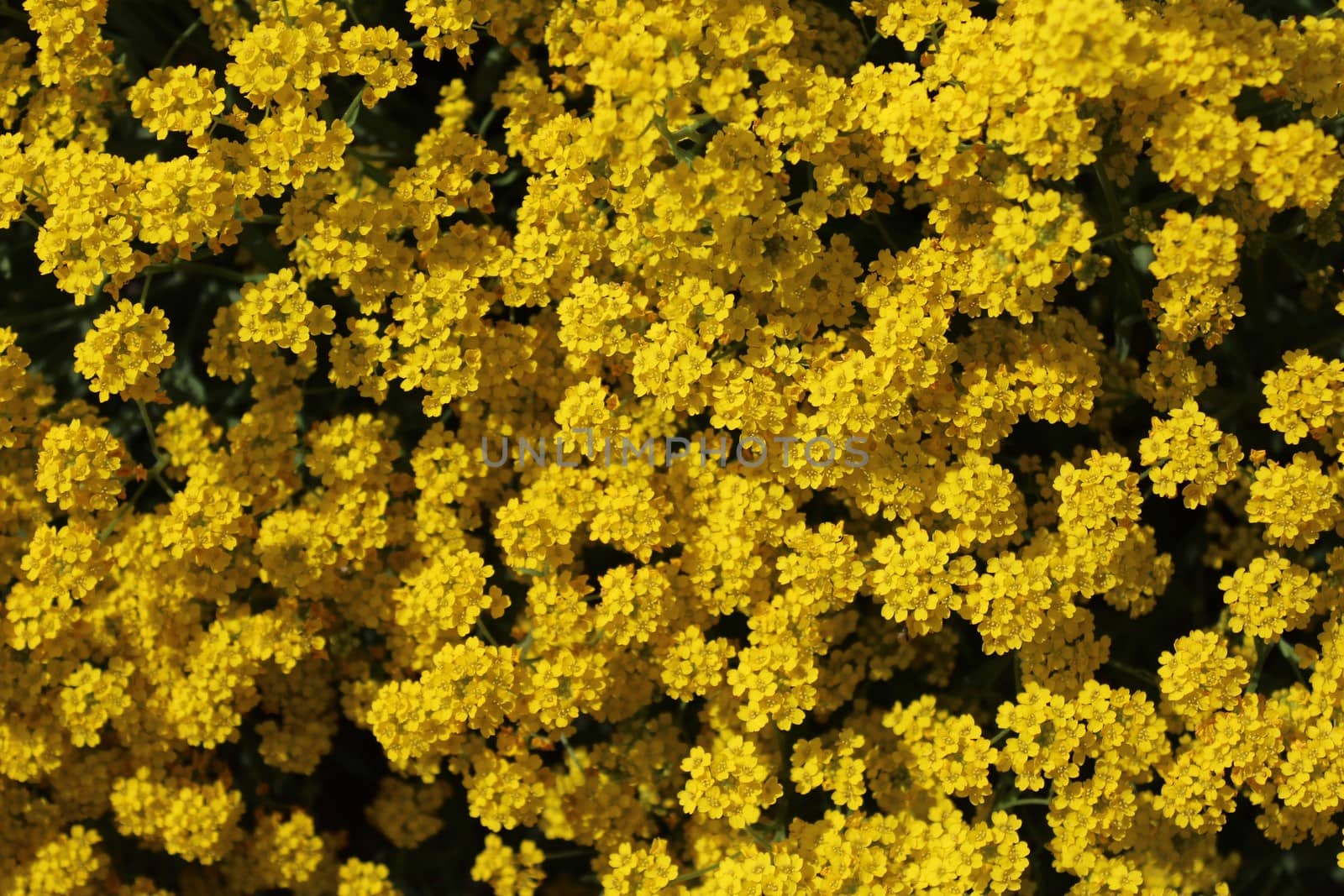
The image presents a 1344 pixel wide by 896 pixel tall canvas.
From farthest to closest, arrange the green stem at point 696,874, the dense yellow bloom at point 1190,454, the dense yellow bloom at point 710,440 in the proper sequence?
1. the green stem at point 696,874
2. the dense yellow bloom at point 1190,454
3. the dense yellow bloom at point 710,440

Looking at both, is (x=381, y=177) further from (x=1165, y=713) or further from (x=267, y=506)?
(x=1165, y=713)

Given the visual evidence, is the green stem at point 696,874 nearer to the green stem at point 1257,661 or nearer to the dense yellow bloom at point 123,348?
the green stem at point 1257,661

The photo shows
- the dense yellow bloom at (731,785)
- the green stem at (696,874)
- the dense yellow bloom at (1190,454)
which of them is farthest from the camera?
the green stem at (696,874)

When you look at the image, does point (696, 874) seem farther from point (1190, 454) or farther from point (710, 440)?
point (1190, 454)

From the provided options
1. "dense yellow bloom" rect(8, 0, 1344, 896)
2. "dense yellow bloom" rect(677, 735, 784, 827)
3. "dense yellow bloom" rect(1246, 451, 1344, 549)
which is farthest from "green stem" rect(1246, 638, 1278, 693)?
"dense yellow bloom" rect(677, 735, 784, 827)

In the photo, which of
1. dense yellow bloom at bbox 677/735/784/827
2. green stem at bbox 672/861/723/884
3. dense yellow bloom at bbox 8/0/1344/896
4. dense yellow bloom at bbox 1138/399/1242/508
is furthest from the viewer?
green stem at bbox 672/861/723/884

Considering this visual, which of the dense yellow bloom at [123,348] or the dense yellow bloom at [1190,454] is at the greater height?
the dense yellow bloom at [1190,454]

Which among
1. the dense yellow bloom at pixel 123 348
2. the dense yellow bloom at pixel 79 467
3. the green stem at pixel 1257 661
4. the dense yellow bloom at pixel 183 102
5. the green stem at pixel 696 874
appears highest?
the dense yellow bloom at pixel 183 102

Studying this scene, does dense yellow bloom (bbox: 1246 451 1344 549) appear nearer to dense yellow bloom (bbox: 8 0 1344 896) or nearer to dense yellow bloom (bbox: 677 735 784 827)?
dense yellow bloom (bbox: 8 0 1344 896)

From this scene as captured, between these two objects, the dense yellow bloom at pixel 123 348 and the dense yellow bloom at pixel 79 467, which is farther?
the dense yellow bloom at pixel 79 467

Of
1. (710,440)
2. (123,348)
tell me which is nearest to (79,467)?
(123,348)

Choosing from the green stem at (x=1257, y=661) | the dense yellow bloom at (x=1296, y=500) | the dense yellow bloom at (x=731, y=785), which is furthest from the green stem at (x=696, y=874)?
the dense yellow bloom at (x=1296, y=500)

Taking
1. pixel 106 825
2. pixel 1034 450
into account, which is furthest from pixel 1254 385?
pixel 106 825
